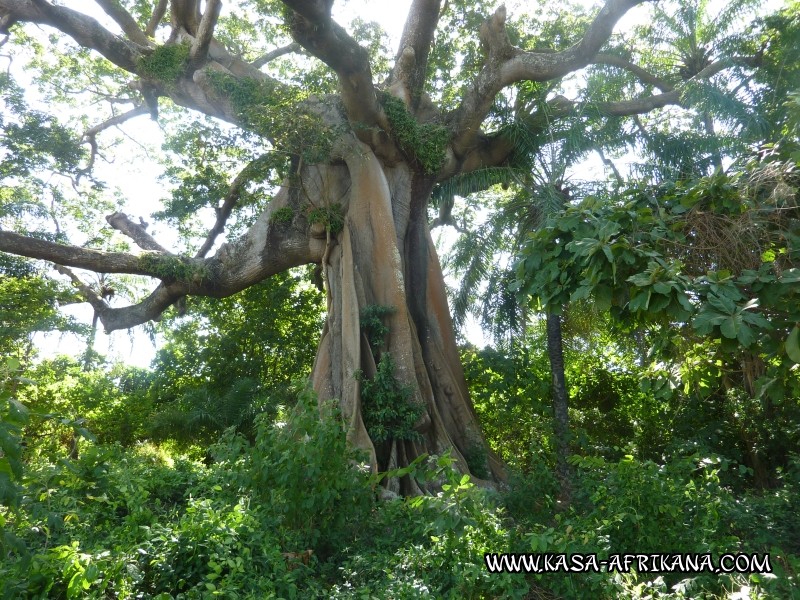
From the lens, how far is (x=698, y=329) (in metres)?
3.43

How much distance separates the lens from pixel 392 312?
32.4 feet

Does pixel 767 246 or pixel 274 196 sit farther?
pixel 274 196

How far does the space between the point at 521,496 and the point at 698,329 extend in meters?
3.22

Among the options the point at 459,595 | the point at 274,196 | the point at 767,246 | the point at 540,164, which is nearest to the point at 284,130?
the point at 274,196

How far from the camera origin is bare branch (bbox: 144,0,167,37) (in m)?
13.0

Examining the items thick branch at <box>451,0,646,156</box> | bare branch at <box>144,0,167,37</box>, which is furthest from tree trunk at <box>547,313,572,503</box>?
bare branch at <box>144,0,167,37</box>

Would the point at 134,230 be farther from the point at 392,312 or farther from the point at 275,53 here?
the point at 392,312

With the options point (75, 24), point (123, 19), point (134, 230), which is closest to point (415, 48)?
point (123, 19)

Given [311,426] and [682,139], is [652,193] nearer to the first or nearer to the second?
[311,426]

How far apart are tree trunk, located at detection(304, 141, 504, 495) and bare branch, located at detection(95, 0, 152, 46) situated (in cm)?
407

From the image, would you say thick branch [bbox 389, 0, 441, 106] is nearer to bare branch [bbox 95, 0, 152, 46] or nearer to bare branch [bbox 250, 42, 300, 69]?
bare branch [bbox 250, 42, 300, 69]

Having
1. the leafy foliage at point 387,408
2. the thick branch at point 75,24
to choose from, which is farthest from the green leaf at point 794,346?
the thick branch at point 75,24

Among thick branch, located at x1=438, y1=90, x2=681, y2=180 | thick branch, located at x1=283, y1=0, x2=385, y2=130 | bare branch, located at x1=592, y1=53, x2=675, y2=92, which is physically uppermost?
bare branch, located at x1=592, y1=53, x2=675, y2=92

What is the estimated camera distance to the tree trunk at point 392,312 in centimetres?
922
